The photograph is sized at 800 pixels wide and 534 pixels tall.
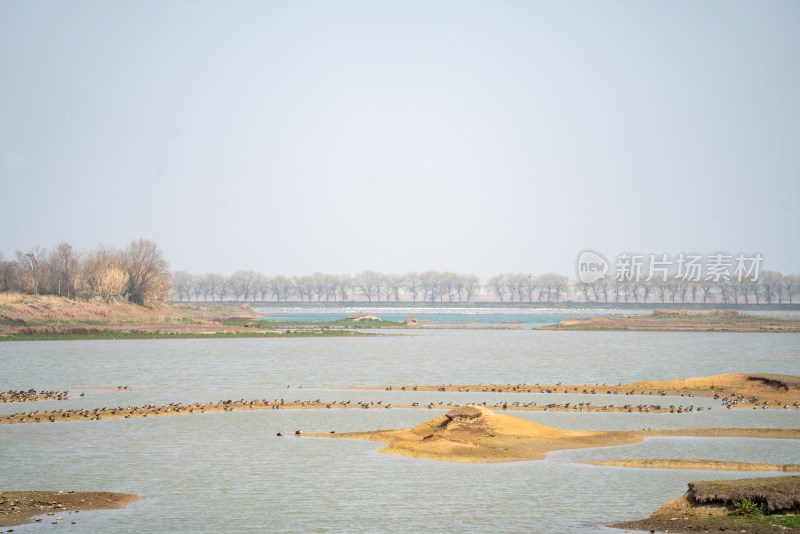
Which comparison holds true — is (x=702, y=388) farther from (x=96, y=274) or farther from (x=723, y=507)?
(x=96, y=274)

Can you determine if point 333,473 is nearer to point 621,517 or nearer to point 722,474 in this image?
point 621,517

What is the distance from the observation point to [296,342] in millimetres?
92375

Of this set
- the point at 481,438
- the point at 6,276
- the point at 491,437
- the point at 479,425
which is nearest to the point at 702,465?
the point at 491,437

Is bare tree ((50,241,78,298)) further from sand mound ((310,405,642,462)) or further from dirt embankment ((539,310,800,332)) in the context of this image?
sand mound ((310,405,642,462))

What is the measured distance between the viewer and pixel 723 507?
53.3 ft

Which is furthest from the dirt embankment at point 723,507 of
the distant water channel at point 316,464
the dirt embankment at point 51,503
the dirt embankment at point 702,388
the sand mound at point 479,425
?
the dirt embankment at point 702,388

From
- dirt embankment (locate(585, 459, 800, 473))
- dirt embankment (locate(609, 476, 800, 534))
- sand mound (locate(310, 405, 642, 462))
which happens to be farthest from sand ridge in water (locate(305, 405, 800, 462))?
dirt embankment (locate(609, 476, 800, 534))

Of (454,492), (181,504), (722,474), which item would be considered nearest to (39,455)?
(181,504)

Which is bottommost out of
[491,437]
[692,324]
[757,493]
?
[692,324]

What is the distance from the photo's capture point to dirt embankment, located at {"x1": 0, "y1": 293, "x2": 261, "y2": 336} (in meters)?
96.7

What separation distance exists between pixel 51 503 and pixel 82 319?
94.8m

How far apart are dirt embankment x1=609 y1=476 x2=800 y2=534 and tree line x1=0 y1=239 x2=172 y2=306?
112862mm

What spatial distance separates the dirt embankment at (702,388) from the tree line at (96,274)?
8688cm

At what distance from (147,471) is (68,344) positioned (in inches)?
2634
